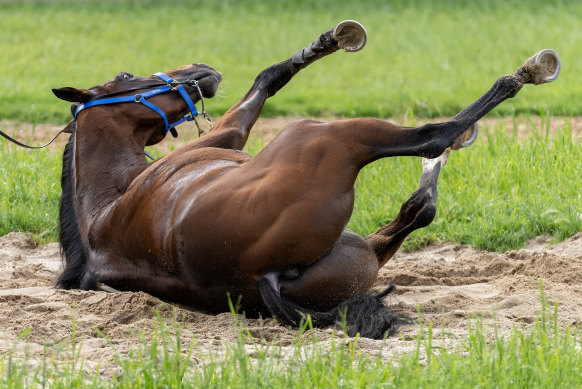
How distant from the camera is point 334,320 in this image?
3.98 metres

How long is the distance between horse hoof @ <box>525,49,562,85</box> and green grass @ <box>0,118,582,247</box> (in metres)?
1.21

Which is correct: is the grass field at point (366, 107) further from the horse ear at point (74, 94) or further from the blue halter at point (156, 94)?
the horse ear at point (74, 94)

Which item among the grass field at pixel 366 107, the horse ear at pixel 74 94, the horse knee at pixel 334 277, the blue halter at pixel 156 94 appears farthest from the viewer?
Result: the blue halter at pixel 156 94

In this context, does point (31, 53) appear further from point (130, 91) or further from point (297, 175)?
point (297, 175)

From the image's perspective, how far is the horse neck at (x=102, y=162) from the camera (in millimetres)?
4832

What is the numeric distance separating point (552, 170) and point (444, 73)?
18.9 ft

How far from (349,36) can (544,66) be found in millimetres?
1070

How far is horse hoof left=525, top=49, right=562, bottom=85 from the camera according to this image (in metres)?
4.58

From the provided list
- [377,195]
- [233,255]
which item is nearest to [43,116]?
[377,195]

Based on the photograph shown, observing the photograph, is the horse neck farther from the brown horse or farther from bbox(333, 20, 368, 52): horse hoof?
bbox(333, 20, 368, 52): horse hoof

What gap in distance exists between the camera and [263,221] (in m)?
3.88

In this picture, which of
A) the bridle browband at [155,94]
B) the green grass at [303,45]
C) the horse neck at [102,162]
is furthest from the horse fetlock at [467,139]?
the green grass at [303,45]

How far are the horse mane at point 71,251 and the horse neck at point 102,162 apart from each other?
7 centimetres

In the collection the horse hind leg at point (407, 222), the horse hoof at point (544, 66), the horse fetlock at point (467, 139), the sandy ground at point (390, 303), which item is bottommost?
the sandy ground at point (390, 303)
